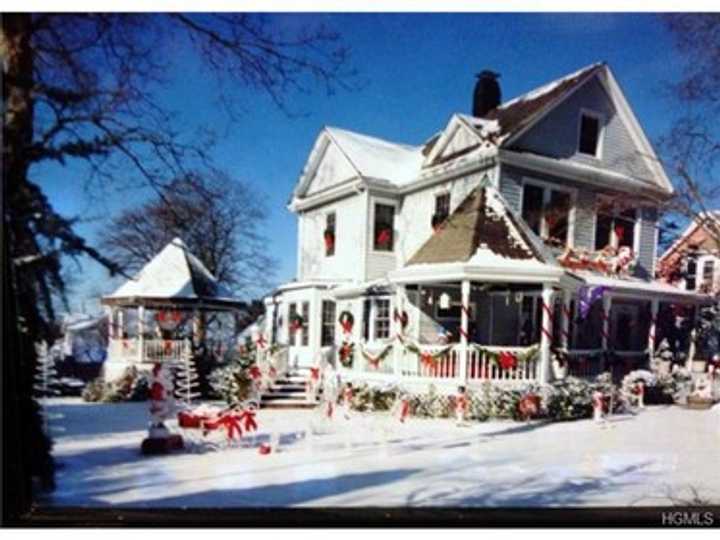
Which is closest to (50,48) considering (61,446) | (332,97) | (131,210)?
(131,210)

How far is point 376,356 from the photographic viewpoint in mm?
4082

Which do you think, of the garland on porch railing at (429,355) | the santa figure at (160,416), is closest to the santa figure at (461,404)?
the garland on porch railing at (429,355)

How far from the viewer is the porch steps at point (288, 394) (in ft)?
12.9

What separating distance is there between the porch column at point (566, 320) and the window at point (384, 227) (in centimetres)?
146

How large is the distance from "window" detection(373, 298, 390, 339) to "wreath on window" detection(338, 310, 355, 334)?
7.7 inches

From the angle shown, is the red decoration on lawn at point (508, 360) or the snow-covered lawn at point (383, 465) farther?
the red decoration on lawn at point (508, 360)

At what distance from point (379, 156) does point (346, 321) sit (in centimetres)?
130

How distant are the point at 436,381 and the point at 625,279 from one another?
1.75 metres

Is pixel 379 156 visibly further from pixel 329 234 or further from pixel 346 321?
pixel 346 321

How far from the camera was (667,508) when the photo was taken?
3734mm

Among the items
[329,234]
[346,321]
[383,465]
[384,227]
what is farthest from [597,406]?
[329,234]

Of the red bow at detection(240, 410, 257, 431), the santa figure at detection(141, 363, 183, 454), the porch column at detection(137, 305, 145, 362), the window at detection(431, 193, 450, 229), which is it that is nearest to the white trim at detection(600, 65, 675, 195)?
the window at detection(431, 193, 450, 229)

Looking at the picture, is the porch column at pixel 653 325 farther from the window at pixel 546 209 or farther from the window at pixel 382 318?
the window at pixel 382 318

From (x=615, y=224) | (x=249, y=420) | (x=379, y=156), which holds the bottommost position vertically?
(x=249, y=420)
